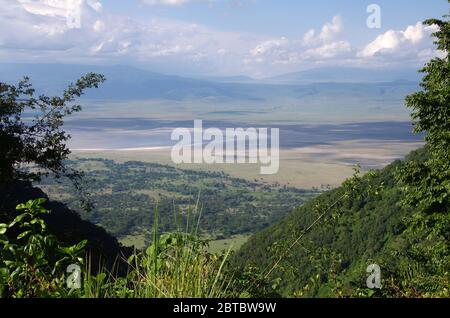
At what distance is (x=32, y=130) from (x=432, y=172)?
1220 centimetres

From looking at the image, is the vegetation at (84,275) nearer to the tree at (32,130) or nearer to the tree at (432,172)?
the tree at (32,130)

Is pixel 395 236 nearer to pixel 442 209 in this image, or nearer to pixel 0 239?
pixel 442 209

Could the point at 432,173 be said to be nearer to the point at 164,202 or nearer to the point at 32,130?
the point at 32,130

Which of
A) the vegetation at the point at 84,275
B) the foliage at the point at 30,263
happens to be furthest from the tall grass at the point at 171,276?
the foliage at the point at 30,263

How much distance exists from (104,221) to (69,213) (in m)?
48.4

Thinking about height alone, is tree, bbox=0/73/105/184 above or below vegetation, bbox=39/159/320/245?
above

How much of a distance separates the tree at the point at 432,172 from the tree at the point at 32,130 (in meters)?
10.3

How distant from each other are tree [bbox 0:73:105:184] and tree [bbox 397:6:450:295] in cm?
1029

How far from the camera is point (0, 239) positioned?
4.12 metres

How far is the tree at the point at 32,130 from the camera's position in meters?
14.8

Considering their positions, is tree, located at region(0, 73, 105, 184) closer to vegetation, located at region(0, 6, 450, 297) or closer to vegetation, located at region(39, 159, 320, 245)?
vegetation, located at region(0, 6, 450, 297)

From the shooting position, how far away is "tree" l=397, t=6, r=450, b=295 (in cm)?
1587

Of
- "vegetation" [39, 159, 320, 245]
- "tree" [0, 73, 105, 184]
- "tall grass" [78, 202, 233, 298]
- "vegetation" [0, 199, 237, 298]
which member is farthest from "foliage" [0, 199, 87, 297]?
"vegetation" [39, 159, 320, 245]
